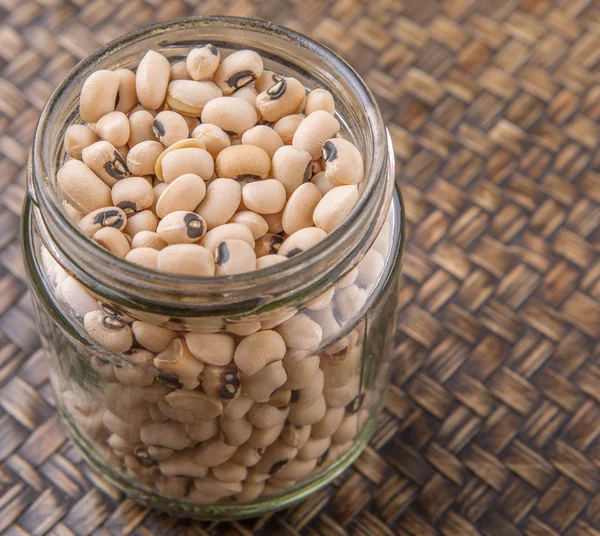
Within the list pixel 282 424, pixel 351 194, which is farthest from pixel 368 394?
pixel 351 194

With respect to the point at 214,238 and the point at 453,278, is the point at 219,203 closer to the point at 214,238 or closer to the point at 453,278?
the point at 214,238

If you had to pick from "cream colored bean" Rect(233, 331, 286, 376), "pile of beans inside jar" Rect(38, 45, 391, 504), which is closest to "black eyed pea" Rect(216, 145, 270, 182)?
"pile of beans inside jar" Rect(38, 45, 391, 504)

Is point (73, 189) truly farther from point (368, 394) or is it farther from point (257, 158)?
point (368, 394)

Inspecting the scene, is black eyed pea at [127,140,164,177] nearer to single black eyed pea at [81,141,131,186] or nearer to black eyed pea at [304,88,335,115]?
single black eyed pea at [81,141,131,186]

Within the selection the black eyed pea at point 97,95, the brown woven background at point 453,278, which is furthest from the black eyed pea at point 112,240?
the brown woven background at point 453,278

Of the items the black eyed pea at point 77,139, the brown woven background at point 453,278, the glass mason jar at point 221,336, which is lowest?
the brown woven background at point 453,278

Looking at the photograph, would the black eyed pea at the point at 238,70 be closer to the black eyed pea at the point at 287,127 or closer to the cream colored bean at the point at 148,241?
the black eyed pea at the point at 287,127

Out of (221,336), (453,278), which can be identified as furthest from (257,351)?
(453,278)
